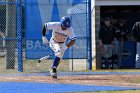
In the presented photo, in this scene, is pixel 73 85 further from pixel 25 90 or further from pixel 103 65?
pixel 103 65

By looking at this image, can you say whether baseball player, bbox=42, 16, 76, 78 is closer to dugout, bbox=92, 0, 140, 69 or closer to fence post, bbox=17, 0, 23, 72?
fence post, bbox=17, 0, 23, 72

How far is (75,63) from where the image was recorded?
69.2 feet

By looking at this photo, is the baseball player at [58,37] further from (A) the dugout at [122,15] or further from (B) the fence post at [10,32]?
(A) the dugout at [122,15]

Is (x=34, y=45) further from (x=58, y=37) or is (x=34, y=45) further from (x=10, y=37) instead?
(x=58, y=37)

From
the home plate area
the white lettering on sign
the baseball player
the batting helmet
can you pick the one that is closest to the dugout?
the white lettering on sign

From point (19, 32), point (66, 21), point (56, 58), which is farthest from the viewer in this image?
point (19, 32)

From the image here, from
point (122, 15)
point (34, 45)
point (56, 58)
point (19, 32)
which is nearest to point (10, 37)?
point (19, 32)

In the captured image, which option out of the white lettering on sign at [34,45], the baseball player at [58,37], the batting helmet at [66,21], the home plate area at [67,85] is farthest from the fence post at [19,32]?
the batting helmet at [66,21]

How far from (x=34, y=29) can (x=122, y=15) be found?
4.55 meters

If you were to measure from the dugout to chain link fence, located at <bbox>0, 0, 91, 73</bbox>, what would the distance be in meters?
0.95

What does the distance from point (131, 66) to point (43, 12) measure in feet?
15.8

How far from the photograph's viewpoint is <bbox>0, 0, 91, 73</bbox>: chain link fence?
2016 cm

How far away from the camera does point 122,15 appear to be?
22.9 m

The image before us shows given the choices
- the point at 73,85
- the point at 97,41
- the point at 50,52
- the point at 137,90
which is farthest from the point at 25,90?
the point at 97,41
